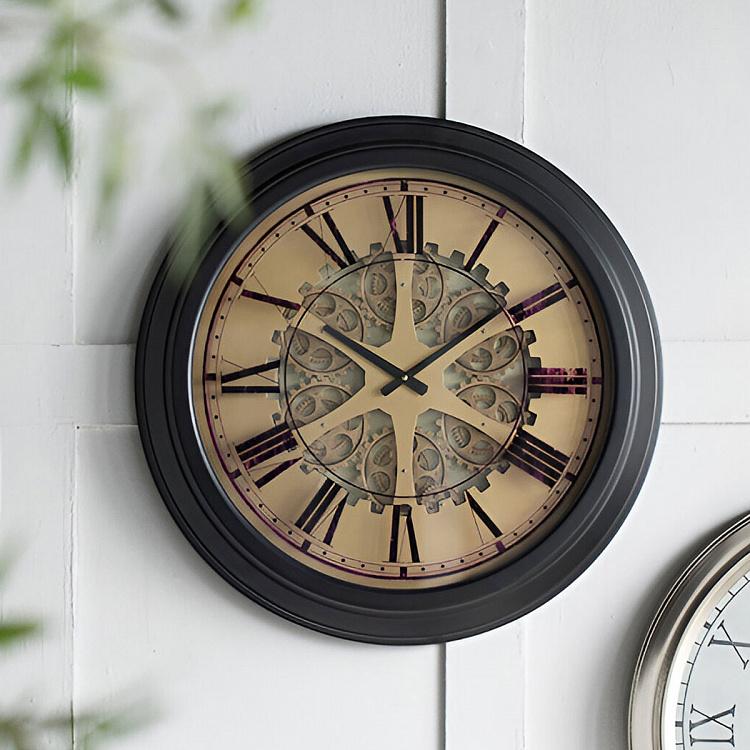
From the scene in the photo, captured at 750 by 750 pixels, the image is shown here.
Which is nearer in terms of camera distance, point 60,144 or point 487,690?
point 60,144

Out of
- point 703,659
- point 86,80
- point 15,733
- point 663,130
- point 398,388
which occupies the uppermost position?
point 663,130

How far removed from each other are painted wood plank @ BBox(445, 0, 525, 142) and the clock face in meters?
0.11

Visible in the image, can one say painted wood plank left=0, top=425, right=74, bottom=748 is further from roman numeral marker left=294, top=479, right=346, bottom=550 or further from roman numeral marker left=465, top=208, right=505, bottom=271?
roman numeral marker left=465, top=208, right=505, bottom=271

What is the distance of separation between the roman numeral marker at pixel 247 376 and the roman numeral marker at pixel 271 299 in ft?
0.26

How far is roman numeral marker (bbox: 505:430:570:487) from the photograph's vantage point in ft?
4.50

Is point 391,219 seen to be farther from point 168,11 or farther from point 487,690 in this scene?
point 168,11

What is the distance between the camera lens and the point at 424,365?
4.46 feet

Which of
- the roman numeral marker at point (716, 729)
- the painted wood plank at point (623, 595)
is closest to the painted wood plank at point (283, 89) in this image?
the painted wood plank at point (623, 595)

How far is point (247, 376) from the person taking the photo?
136 cm

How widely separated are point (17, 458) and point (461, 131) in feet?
2.65

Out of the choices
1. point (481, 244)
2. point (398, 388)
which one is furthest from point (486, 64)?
point (398, 388)

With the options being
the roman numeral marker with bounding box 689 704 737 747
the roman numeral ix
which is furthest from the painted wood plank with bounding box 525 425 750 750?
the roman numeral ix

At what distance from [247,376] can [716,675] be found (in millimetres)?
815

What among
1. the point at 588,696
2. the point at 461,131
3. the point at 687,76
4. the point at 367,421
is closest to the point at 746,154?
the point at 687,76
